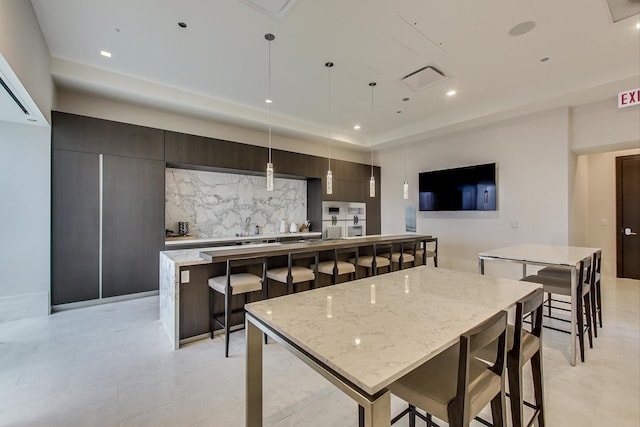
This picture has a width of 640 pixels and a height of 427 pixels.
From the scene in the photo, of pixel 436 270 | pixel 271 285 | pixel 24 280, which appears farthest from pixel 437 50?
pixel 24 280

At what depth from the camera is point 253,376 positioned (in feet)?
4.66

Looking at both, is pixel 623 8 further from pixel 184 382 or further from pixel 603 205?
pixel 184 382

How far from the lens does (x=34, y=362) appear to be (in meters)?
2.39

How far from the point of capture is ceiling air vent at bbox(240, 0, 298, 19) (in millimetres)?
2463

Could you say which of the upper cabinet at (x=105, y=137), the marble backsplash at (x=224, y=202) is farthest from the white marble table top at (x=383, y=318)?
the marble backsplash at (x=224, y=202)

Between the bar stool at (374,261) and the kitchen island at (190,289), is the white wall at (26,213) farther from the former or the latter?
the bar stool at (374,261)

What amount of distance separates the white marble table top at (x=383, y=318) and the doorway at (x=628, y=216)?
5.69 meters

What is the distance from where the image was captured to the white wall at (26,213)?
3.31 m

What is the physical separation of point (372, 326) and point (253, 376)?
0.70 m

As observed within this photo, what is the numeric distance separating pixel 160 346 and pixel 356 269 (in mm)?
2260

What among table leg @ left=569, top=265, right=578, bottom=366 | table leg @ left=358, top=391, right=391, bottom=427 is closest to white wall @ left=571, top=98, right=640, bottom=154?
table leg @ left=569, top=265, right=578, bottom=366

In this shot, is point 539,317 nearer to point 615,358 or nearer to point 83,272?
point 615,358

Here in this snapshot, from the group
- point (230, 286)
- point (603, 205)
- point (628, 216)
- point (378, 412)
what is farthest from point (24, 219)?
point (628, 216)

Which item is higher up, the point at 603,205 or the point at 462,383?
the point at 603,205
